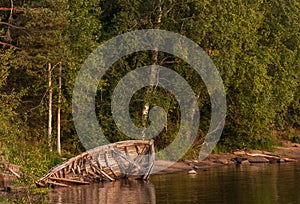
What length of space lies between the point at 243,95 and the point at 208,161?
5.08 m

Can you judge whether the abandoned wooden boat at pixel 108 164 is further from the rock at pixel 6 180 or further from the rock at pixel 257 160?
the rock at pixel 257 160

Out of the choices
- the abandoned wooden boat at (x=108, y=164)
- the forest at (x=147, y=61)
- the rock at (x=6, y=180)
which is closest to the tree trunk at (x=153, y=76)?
the forest at (x=147, y=61)

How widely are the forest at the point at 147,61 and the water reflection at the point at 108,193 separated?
7.69ft

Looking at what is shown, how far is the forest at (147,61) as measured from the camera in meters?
37.5

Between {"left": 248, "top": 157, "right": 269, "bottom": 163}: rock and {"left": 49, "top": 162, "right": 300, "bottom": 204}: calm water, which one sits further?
{"left": 248, "top": 157, "right": 269, "bottom": 163}: rock

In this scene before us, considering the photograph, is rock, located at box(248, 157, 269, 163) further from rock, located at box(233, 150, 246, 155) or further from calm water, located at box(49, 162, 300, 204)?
calm water, located at box(49, 162, 300, 204)

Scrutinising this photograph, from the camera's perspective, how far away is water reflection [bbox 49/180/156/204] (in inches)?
1141

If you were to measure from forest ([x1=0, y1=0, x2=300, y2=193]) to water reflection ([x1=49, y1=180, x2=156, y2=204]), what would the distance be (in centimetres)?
234

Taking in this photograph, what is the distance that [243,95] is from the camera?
46531mm

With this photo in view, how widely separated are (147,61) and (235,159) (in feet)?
28.2

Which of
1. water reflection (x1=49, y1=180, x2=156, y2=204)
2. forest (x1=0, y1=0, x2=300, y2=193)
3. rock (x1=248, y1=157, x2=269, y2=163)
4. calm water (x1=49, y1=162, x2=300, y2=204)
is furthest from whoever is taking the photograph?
rock (x1=248, y1=157, x2=269, y2=163)

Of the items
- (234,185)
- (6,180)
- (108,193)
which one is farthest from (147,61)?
(6,180)

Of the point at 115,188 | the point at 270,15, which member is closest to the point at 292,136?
the point at 270,15

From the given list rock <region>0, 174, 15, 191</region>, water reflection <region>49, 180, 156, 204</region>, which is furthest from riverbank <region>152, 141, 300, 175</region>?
rock <region>0, 174, 15, 191</region>
